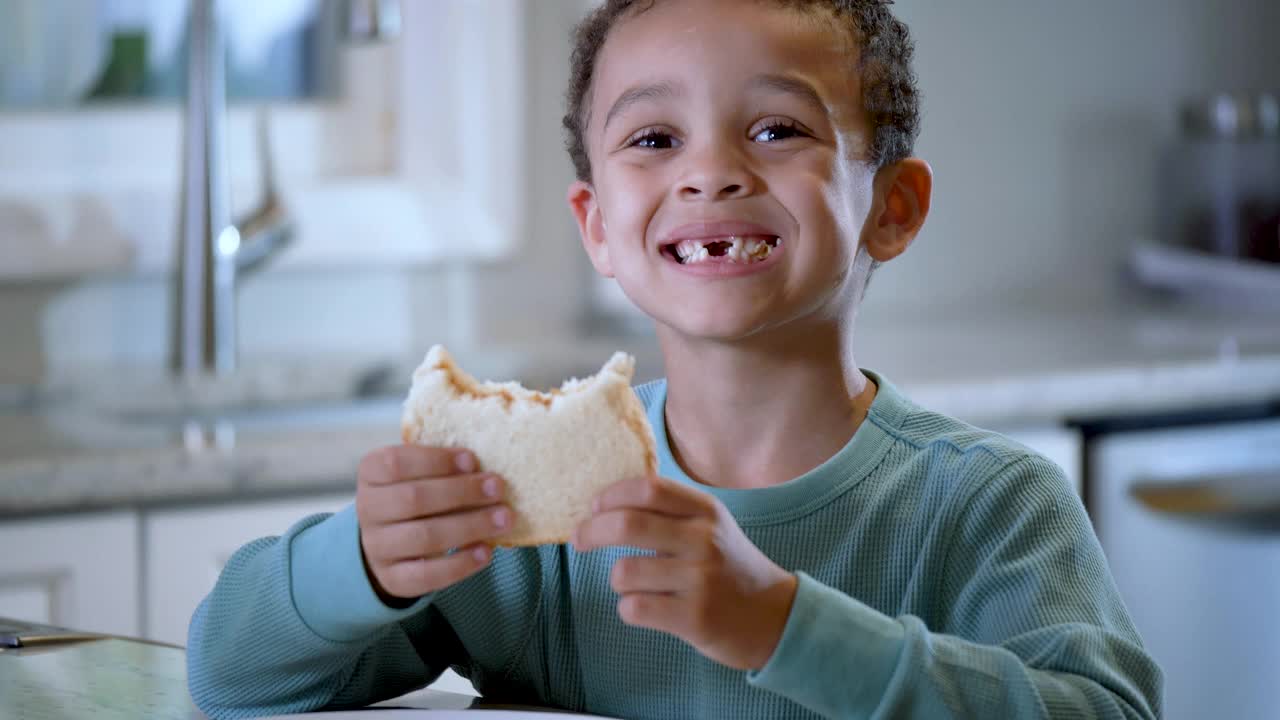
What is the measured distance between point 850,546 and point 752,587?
0.19 m

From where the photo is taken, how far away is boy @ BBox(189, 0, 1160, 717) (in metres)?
0.70

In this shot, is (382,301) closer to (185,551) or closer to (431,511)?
(185,551)

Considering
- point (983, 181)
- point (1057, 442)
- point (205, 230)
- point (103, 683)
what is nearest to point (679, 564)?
point (103, 683)

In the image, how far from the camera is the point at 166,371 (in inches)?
73.2

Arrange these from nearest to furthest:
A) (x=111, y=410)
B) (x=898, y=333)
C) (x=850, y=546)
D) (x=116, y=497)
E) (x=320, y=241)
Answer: (x=850, y=546) < (x=116, y=497) < (x=111, y=410) < (x=320, y=241) < (x=898, y=333)

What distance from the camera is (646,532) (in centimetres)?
66

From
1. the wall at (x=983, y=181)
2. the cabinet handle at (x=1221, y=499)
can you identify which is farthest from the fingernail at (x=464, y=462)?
the wall at (x=983, y=181)

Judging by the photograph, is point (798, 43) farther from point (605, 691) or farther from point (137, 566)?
point (137, 566)

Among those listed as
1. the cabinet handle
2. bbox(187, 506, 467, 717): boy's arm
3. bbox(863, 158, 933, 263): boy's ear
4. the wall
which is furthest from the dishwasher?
bbox(187, 506, 467, 717): boy's arm

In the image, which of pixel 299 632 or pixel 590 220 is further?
pixel 590 220

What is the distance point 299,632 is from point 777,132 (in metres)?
0.37

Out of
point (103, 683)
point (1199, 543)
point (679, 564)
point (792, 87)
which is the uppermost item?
point (792, 87)

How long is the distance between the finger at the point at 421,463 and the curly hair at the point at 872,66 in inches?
12.6

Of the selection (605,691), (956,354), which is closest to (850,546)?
(605,691)
